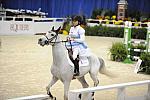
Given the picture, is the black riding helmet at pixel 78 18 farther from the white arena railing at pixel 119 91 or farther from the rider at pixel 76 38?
the white arena railing at pixel 119 91

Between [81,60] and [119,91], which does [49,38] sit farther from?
[119,91]

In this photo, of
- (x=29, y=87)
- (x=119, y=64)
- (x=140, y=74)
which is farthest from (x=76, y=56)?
(x=119, y=64)

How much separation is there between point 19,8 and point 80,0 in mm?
5024

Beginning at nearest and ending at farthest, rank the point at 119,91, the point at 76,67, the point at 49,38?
the point at 119,91 → the point at 49,38 → the point at 76,67

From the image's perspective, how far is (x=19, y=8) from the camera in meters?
30.4

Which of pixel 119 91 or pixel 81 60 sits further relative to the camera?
pixel 81 60

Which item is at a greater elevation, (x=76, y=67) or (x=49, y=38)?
(x=49, y=38)

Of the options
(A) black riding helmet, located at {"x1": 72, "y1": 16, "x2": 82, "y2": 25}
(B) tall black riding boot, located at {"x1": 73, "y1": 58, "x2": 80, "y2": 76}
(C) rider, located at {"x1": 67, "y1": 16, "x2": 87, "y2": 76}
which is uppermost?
(A) black riding helmet, located at {"x1": 72, "y1": 16, "x2": 82, "y2": 25}

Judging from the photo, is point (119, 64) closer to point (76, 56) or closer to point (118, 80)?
point (118, 80)

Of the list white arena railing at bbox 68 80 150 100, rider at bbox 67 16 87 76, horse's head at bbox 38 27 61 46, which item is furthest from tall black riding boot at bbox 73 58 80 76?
white arena railing at bbox 68 80 150 100

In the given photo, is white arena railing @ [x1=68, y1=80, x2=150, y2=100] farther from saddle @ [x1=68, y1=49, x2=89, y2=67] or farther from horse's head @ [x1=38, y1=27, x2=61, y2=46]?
horse's head @ [x1=38, y1=27, x2=61, y2=46]

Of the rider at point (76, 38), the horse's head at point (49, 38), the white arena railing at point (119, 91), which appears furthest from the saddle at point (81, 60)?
the white arena railing at point (119, 91)

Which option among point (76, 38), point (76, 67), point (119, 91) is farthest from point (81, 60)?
point (119, 91)

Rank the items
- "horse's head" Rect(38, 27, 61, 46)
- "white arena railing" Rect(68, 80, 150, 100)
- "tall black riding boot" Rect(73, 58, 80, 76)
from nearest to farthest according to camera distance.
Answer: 1. "white arena railing" Rect(68, 80, 150, 100)
2. "horse's head" Rect(38, 27, 61, 46)
3. "tall black riding boot" Rect(73, 58, 80, 76)
